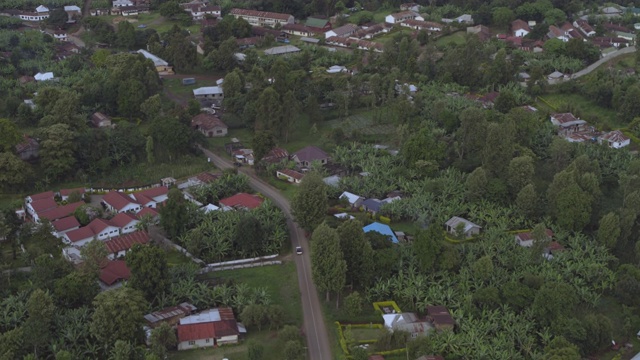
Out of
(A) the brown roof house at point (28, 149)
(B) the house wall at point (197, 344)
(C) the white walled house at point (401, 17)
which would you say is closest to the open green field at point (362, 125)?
(A) the brown roof house at point (28, 149)

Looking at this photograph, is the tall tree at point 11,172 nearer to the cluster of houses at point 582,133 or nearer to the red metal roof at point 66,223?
the red metal roof at point 66,223

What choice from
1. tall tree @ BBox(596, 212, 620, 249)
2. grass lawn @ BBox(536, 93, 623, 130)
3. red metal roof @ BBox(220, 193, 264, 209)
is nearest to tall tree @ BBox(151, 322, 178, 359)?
red metal roof @ BBox(220, 193, 264, 209)

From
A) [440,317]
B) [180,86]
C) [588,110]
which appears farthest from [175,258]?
[588,110]

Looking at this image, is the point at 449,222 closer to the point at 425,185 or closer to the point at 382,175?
the point at 425,185

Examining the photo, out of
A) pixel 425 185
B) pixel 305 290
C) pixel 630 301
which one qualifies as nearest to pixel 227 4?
pixel 425 185

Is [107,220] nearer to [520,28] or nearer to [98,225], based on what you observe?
[98,225]

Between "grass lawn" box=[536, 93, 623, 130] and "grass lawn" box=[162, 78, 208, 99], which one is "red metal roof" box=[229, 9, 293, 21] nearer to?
"grass lawn" box=[162, 78, 208, 99]
